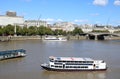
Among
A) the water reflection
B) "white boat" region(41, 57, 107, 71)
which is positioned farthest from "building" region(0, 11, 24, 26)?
the water reflection

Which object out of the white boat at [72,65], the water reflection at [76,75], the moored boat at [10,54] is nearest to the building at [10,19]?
the moored boat at [10,54]

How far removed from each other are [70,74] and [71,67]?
99 cm

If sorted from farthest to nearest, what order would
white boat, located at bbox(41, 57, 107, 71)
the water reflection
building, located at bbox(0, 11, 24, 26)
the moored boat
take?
building, located at bbox(0, 11, 24, 26) → the moored boat → white boat, located at bbox(41, 57, 107, 71) → the water reflection

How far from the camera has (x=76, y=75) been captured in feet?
57.2

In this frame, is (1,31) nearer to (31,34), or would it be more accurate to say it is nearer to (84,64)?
(31,34)

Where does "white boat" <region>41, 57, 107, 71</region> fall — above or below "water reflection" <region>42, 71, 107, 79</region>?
above

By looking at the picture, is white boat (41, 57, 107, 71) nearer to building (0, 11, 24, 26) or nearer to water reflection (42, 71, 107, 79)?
water reflection (42, 71, 107, 79)

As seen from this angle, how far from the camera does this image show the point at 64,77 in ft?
55.2

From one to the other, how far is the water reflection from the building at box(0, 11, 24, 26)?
6107cm

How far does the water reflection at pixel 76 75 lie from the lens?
55.5 feet

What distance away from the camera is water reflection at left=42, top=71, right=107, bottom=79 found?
1692 cm

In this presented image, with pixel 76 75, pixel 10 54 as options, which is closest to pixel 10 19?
pixel 10 54

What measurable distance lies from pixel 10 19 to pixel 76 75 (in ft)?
214

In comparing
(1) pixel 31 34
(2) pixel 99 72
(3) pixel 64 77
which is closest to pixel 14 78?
(3) pixel 64 77
